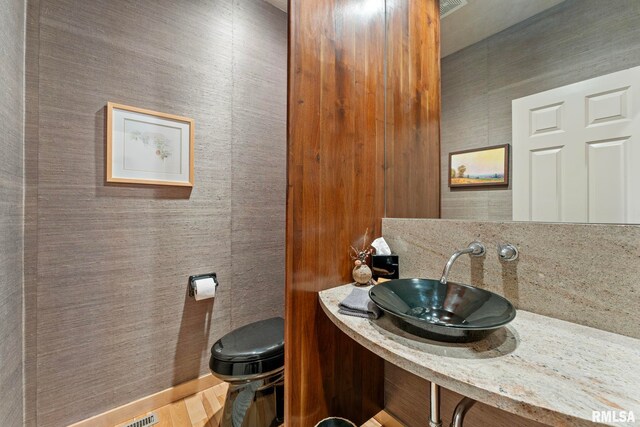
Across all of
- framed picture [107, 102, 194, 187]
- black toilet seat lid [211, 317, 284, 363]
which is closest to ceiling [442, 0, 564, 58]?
framed picture [107, 102, 194, 187]

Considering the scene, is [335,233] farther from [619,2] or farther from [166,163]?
[619,2]

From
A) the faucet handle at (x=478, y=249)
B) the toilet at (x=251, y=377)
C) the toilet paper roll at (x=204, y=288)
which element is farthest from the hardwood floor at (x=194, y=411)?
the faucet handle at (x=478, y=249)

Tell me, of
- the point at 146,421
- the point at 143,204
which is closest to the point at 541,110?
the point at 143,204

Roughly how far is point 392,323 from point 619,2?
48.8 inches

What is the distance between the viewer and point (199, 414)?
1.43 metres

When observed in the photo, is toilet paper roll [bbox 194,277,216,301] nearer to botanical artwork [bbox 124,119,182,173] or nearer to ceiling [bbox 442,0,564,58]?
botanical artwork [bbox 124,119,182,173]

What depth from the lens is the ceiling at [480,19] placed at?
3.27 ft

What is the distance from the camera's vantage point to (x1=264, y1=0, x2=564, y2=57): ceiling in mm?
998

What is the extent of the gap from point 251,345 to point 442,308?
2.98 ft

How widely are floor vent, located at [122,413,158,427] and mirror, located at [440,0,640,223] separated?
6.20 feet

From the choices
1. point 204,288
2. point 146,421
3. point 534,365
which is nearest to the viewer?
point 534,365

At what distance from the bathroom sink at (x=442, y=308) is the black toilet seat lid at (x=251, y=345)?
678 mm

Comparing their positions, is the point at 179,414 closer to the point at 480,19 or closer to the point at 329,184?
the point at 329,184

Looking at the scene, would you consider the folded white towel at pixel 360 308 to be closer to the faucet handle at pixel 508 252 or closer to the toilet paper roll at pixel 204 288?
the faucet handle at pixel 508 252
